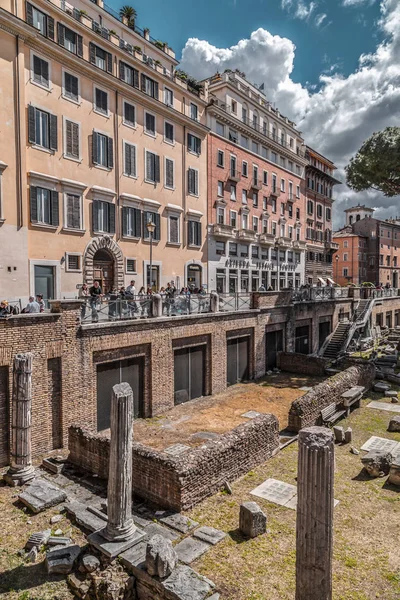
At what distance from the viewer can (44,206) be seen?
2223 cm

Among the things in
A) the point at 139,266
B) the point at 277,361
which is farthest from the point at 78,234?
the point at 277,361

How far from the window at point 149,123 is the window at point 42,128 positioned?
751cm

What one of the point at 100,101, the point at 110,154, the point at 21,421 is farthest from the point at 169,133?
the point at 21,421

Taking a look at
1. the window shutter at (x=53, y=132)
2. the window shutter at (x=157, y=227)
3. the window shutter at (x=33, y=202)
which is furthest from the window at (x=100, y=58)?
the window shutter at (x=157, y=227)

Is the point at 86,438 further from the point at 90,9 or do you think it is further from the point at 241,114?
the point at 241,114

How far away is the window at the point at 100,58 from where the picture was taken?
24.6 m

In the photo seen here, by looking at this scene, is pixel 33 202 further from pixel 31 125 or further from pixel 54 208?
pixel 31 125

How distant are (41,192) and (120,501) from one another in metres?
18.5

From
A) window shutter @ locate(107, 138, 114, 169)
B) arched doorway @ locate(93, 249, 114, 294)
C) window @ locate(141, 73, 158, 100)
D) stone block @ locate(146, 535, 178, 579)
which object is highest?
window @ locate(141, 73, 158, 100)

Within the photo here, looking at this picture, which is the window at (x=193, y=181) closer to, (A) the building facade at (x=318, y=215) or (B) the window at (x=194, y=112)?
(B) the window at (x=194, y=112)

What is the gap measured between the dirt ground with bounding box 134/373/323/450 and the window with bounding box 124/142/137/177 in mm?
15804

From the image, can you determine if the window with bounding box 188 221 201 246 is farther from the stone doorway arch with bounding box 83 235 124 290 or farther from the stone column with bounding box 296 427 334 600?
the stone column with bounding box 296 427 334 600

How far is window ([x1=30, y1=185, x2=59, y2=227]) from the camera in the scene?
851 inches

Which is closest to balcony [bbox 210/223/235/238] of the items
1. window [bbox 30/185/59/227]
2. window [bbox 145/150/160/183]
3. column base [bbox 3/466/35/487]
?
window [bbox 145/150/160/183]
